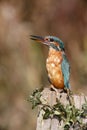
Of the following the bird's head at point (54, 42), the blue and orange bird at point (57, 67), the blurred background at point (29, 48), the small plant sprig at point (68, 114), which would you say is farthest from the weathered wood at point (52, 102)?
the blurred background at point (29, 48)

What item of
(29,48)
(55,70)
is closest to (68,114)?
(55,70)

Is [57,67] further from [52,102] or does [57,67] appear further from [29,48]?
[29,48]

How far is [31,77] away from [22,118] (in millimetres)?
524

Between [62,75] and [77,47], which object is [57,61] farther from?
[77,47]

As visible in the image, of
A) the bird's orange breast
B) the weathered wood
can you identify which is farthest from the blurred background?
the weathered wood

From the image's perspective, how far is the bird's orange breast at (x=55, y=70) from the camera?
4.55m

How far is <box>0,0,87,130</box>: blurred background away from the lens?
9664 mm

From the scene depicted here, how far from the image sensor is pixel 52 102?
13.4 feet

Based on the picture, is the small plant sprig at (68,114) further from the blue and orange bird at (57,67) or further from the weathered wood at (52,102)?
the blue and orange bird at (57,67)

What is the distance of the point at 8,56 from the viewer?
32.9 feet

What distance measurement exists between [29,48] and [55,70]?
5.22 metres

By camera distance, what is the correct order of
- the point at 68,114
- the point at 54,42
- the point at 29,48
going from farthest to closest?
the point at 29,48 → the point at 54,42 → the point at 68,114

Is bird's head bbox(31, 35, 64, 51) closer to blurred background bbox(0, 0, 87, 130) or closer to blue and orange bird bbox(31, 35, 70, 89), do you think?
blue and orange bird bbox(31, 35, 70, 89)

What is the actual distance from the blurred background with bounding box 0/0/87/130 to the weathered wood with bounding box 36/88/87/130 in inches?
202
